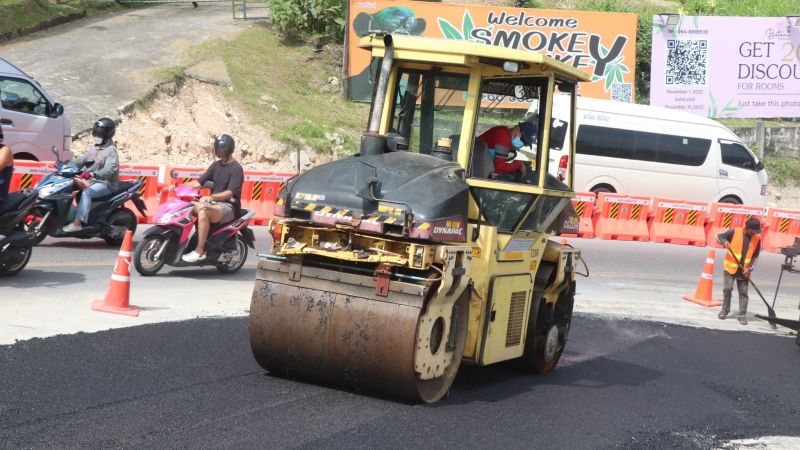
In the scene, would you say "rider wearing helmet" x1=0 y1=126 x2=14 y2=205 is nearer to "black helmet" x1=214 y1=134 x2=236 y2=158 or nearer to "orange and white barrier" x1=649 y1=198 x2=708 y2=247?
"black helmet" x1=214 y1=134 x2=236 y2=158

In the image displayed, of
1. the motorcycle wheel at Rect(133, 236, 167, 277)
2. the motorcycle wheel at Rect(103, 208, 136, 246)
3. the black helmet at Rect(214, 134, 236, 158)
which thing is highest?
the black helmet at Rect(214, 134, 236, 158)

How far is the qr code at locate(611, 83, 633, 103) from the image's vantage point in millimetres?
28469

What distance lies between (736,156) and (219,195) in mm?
16704

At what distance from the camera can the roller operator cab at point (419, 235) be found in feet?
21.9

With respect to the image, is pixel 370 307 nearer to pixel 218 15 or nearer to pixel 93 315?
pixel 93 315

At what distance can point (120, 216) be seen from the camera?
13.1 metres

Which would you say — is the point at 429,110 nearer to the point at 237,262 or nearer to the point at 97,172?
the point at 237,262

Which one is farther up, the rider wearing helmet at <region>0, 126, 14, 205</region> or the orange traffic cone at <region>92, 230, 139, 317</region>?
the rider wearing helmet at <region>0, 126, 14, 205</region>

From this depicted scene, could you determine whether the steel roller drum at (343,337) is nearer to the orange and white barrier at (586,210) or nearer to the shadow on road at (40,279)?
the shadow on road at (40,279)

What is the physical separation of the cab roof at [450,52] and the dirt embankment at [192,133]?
14.8 meters

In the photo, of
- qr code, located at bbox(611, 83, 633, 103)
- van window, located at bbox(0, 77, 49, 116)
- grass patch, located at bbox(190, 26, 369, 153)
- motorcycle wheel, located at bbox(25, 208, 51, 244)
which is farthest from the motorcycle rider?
qr code, located at bbox(611, 83, 633, 103)

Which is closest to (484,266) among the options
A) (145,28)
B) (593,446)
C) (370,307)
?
(370,307)

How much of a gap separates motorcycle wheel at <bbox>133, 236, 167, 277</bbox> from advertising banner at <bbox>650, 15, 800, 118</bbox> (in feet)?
66.9

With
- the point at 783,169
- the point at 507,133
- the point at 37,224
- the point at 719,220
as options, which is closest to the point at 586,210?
the point at 719,220
